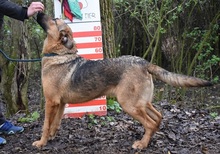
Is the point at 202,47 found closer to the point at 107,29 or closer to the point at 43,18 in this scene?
the point at 107,29

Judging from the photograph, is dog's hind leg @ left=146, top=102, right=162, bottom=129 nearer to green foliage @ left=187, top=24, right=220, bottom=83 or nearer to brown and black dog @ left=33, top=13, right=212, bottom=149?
brown and black dog @ left=33, top=13, right=212, bottom=149

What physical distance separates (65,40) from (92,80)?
2.64 feet

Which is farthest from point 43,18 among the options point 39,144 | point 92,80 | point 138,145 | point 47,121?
point 138,145

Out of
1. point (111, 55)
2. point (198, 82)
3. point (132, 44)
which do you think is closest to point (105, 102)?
point (111, 55)

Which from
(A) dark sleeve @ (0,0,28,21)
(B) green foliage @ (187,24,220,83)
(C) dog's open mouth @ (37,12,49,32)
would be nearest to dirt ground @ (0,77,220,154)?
(C) dog's open mouth @ (37,12,49,32)

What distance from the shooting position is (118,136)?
5.84 metres

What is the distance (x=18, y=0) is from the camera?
855cm

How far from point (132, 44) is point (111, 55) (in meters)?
10.7

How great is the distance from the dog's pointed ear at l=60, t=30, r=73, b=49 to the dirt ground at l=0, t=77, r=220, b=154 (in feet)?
5.02

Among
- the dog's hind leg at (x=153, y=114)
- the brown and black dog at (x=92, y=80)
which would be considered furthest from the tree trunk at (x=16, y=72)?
the dog's hind leg at (x=153, y=114)

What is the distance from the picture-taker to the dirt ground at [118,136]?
17.2 feet

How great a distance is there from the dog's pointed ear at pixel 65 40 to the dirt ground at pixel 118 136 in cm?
153

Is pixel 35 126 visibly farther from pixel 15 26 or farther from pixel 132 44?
pixel 132 44

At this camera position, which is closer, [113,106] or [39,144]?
[39,144]
